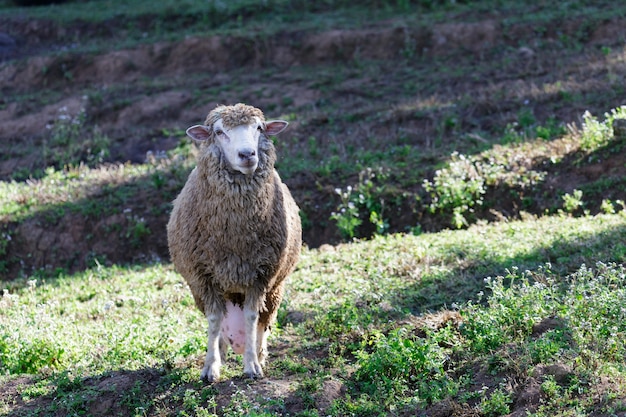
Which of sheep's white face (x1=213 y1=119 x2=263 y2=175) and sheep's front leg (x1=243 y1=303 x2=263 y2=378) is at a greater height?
sheep's white face (x1=213 y1=119 x2=263 y2=175)

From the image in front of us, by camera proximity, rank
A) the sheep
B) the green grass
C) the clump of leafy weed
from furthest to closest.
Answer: the clump of leafy weed → the sheep → the green grass

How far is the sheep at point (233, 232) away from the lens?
22.9 ft

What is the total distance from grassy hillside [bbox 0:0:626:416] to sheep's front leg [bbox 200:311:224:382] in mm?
164

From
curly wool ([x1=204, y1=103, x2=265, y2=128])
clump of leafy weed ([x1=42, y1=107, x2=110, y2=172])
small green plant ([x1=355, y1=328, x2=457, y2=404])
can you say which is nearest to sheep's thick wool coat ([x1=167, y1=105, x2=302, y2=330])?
curly wool ([x1=204, y1=103, x2=265, y2=128])

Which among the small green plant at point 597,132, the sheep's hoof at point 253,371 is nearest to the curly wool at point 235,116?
the sheep's hoof at point 253,371

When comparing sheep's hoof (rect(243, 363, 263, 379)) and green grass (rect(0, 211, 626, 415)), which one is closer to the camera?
green grass (rect(0, 211, 626, 415))

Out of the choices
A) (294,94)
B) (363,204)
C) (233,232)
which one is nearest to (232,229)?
(233,232)

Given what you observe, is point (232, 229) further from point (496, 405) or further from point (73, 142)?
point (73, 142)

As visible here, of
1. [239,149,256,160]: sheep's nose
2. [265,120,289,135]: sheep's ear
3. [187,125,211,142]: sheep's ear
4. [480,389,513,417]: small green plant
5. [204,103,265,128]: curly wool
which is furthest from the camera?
[265,120,289,135]: sheep's ear

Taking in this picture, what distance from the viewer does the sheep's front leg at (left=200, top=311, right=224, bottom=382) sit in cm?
704

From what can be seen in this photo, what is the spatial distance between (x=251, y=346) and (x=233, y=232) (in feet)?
3.13

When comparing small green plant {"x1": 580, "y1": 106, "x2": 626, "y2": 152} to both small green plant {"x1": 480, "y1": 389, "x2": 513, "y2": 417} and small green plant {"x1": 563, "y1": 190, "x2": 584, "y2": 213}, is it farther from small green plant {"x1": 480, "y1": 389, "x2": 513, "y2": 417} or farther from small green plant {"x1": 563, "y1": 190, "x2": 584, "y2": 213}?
small green plant {"x1": 480, "y1": 389, "x2": 513, "y2": 417}

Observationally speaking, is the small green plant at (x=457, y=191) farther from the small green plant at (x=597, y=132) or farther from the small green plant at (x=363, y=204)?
the small green plant at (x=597, y=132)

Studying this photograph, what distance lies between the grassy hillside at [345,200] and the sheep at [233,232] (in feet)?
1.54
